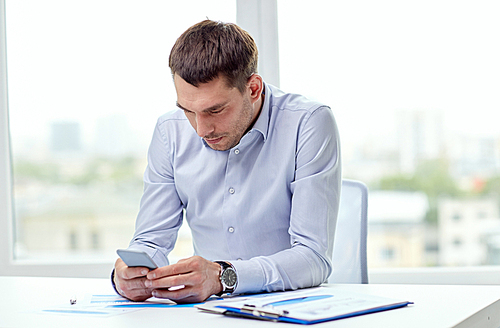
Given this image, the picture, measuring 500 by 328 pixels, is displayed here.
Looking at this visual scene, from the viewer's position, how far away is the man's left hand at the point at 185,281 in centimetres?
113

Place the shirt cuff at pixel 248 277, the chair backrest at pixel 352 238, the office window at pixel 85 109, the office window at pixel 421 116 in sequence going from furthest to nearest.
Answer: the office window at pixel 85 109 → the office window at pixel 421 116 → the chair backrest at pixel 352 238 → the shirt cuff at pixel 248 277

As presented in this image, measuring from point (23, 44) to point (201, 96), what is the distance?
1.91 metres

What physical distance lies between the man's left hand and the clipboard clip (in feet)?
0.68

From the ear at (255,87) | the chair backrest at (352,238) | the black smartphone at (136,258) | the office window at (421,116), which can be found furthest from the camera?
the office window at (421,116)

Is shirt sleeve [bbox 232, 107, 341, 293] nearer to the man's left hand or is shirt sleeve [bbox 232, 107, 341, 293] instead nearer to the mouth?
the man's left hand

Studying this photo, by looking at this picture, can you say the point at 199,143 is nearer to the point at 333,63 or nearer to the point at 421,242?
the point at 333,63

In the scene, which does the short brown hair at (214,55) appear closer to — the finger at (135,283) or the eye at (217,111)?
the eye at (217,111)

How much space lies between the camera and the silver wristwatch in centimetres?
120

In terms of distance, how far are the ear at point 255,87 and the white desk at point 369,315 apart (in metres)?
0.65

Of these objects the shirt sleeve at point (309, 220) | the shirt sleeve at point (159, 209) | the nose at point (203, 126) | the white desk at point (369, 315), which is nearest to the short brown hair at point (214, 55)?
the nose at point (203, 126)

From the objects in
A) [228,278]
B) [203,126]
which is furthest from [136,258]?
[203,126]

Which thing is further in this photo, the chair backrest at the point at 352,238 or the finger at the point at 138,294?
the chair backrest at the point at 352,238

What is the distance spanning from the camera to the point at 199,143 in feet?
5.80

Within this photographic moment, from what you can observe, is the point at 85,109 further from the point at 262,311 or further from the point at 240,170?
the point at 262,311
